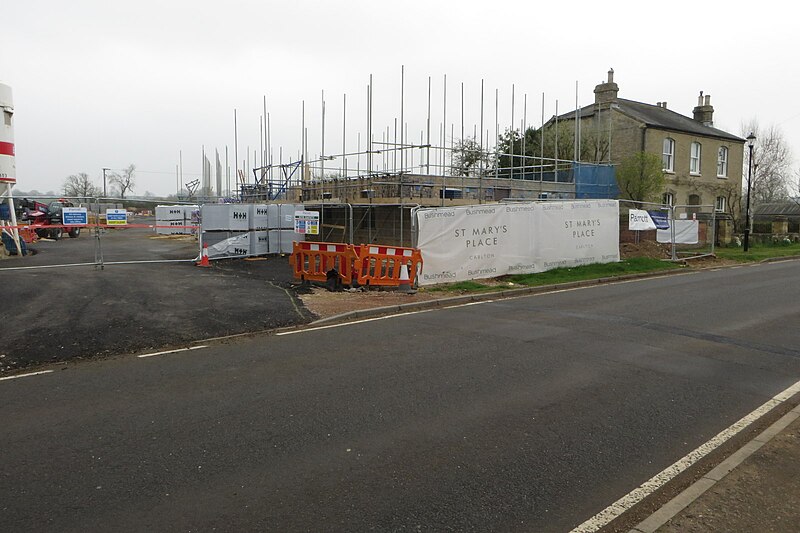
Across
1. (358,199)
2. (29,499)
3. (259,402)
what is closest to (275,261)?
(358,199)

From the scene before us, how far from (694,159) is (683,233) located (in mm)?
13955

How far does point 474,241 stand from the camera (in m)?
15.3

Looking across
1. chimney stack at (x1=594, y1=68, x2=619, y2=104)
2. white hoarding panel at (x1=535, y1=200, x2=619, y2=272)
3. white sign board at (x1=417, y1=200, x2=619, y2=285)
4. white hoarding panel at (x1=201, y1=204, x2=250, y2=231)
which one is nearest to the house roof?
chimney stack at (x1=594, y1=68, x2=619, y2=104)

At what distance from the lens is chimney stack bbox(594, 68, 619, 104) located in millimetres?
32188

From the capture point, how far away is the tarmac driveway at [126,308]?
26.0 ft

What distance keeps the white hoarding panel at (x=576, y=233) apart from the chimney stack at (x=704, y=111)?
83.0 feet

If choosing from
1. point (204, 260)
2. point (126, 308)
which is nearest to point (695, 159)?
point (204, 260)

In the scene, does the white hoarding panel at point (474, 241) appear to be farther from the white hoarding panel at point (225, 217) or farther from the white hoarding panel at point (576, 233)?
the white hoarding panel at point (225, 217)

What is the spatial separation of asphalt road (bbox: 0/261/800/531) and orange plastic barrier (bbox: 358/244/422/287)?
4276 mm

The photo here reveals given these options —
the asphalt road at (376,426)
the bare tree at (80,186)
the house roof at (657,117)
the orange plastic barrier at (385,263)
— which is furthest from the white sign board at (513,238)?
the bare tree at (80,186)

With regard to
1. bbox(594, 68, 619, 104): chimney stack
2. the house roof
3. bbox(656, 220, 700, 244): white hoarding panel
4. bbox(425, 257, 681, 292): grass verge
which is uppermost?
bbox(594, 68, 619, 104): chimney stack

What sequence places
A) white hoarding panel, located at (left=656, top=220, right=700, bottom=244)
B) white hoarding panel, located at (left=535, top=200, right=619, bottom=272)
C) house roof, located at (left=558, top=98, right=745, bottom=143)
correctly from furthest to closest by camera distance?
house roof, located at (left=558, top=98, right=745, bottom=143) < white hoarding panel, located at (left=656, top=220, right=700, bottom=244) < white hoarding panel, located at (left=535, top=200, right=619, bottom=272)

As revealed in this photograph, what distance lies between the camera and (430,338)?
8641mm

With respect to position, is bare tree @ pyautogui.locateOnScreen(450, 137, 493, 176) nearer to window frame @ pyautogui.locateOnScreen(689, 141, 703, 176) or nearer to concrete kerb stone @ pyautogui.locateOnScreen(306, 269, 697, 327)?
concrete kerb stone @ pyautogui.locateOnScreen(306, 269, 697, 327)
